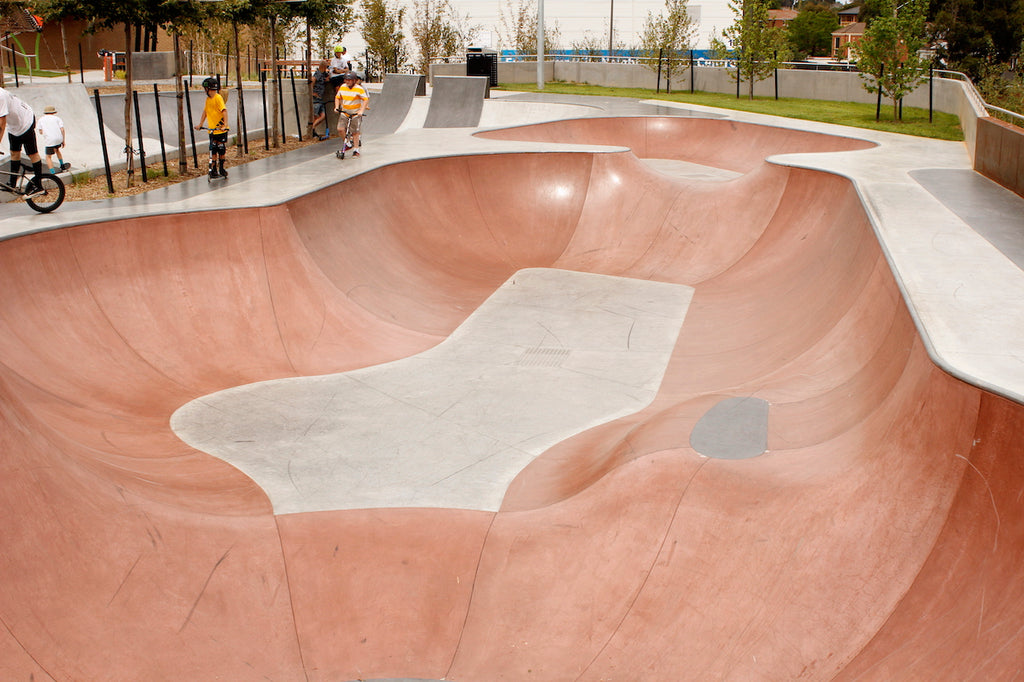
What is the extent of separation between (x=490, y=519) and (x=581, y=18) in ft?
180

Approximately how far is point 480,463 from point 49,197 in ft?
22.1

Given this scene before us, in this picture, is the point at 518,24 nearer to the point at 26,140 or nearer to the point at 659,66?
the point at 659,66

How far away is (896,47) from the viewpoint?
19.8 metres

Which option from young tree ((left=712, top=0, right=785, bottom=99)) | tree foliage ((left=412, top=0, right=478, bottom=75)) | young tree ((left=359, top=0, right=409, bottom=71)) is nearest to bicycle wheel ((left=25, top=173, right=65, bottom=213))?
young tree ((left=712, top=0, right=785, bottom=99))

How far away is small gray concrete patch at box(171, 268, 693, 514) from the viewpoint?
741cm

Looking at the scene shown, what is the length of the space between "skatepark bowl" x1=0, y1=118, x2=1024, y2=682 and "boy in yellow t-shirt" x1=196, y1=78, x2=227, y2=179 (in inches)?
86.7

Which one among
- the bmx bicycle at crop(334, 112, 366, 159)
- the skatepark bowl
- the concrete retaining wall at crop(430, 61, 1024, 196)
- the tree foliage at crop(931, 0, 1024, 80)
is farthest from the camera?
the tree foliage at crop(931, 0, 1024, 80)

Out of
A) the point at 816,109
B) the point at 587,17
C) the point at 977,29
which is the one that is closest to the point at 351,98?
the point at 816,109

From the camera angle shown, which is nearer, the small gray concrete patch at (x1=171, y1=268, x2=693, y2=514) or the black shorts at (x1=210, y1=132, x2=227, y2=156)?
the small gray concrete patch at (x1=171, y1=268, x2=693, y2=514)

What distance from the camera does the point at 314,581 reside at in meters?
5.71

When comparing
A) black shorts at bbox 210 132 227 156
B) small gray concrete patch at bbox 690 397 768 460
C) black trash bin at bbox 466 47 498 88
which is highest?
black trash bin at bbox 466 47 498 88

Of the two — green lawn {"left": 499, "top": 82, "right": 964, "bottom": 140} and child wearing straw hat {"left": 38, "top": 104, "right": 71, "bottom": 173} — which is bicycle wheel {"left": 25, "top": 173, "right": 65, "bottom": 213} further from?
green lawn {"left": 499, "top": 82, "right": 964, "bottom": 140}

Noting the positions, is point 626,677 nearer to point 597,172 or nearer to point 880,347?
point 880,347

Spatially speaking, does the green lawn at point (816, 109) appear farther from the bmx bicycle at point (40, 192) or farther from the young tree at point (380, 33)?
the bmx bicycle at point (40, 192)
